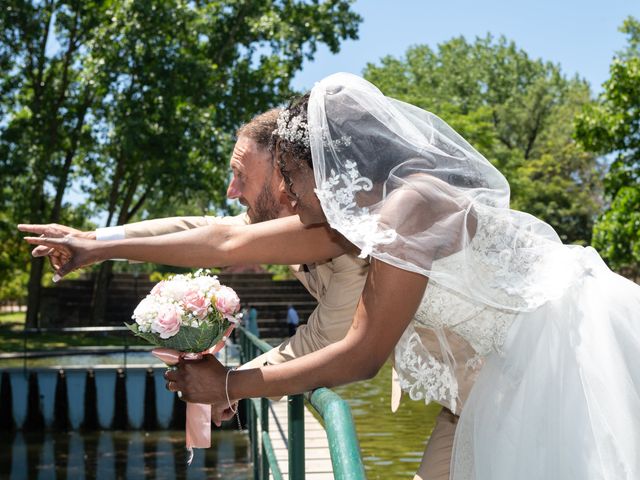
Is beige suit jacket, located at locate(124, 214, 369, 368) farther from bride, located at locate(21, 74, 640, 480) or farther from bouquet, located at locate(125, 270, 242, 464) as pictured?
bride, located at locate(21, 74, 640, 480)

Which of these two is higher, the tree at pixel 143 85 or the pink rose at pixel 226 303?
the tree at pixel 143 85

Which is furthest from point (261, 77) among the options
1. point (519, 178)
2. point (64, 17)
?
point (519, 178)

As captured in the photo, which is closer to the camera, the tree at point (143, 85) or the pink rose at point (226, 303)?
the pink rose at point (226, 303)

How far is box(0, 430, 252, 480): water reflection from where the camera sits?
16.7 meters

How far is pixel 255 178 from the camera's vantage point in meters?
3.72

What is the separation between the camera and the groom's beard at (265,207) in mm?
3672

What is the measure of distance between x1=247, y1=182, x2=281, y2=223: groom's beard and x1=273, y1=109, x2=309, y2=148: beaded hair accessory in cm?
80

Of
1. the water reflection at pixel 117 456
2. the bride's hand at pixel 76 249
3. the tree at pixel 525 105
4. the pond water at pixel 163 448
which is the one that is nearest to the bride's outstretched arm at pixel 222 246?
the bride's hand at pixel 76 249

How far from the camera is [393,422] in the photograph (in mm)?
16188

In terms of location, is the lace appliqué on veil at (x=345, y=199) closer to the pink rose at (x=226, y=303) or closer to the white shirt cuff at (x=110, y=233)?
the pink rose at (x=226, y=303)

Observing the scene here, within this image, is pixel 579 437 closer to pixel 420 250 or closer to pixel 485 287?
pixel 485 287

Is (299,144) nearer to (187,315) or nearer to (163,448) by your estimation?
(187,315)

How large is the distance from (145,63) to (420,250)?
2462 cm

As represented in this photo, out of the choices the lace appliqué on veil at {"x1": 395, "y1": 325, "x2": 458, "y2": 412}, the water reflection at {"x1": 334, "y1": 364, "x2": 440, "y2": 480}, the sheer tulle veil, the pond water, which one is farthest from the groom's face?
the pond water
